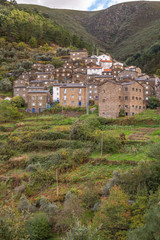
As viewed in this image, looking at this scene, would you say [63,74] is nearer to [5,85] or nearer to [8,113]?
[5,85]

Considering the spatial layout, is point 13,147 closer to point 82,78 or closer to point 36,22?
point 82,78

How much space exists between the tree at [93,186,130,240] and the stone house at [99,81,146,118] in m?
32.0

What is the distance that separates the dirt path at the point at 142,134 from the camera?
32278mm

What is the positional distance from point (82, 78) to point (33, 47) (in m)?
50.9

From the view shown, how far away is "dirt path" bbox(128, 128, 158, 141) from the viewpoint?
32.3 meters

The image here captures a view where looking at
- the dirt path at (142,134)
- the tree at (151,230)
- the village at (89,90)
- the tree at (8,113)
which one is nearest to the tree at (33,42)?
the village at (89,90)

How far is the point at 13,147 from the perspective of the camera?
35.7m

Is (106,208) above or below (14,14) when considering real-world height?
below

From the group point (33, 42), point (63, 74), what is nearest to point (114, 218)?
point (63, 74)

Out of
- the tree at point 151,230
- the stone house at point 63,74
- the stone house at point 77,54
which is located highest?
the stone house at point 77,54

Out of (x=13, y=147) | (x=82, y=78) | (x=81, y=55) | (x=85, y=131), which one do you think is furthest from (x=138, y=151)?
(x=81, y=55)

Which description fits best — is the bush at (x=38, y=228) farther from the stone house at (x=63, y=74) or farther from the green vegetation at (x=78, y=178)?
the stone house at (x=63, y=74)

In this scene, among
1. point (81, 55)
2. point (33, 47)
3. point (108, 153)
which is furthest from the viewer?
point (33, 47)

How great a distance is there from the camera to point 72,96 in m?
53.2
